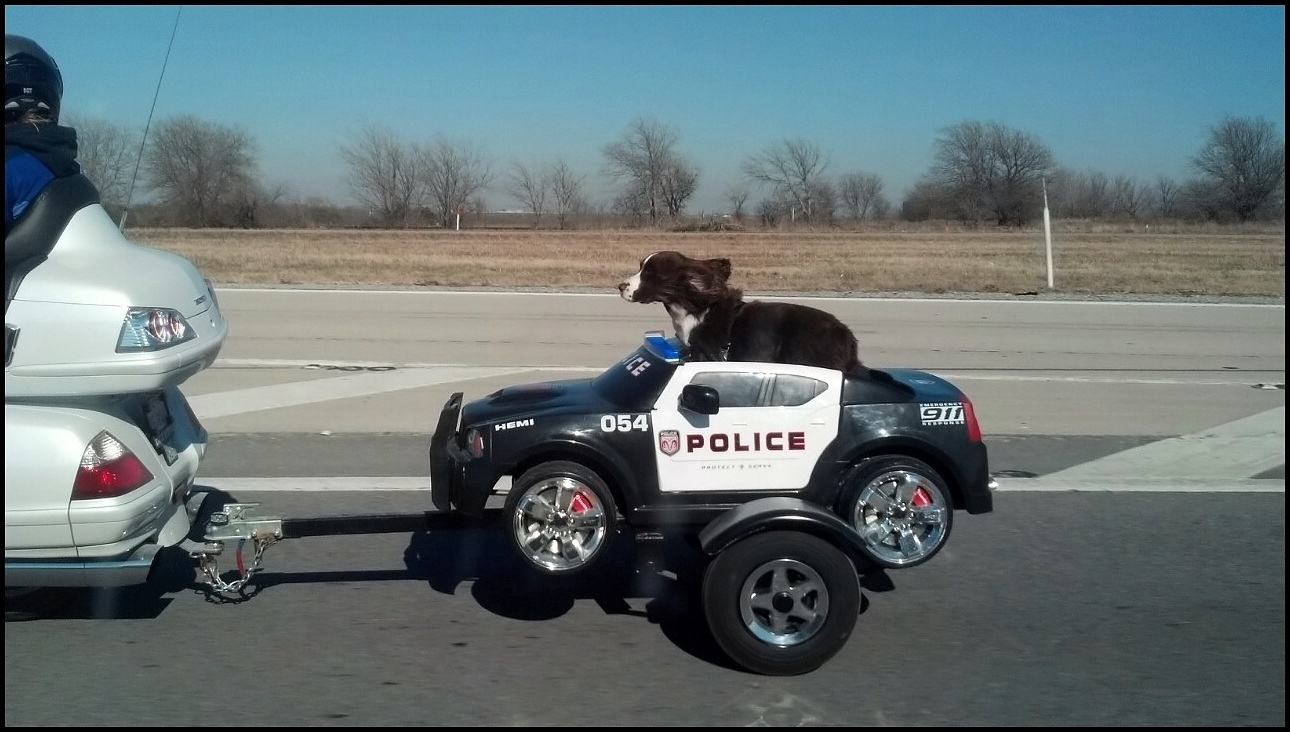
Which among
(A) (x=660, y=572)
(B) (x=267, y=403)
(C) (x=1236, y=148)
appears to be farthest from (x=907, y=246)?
(A) (x=660, y=572)

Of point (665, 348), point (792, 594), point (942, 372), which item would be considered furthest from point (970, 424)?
point (942, 372)

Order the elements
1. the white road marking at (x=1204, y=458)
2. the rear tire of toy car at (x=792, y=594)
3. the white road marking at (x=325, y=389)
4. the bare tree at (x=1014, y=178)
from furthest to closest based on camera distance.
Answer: the bare tree at (x=1014, y=178) < the white road marking at (x=325, y=389) < the white road marking at (x=1204, y=458) < the rear tire of toy car at (x=792, y=594)

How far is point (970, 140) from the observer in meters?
67.3

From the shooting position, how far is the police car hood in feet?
17.5

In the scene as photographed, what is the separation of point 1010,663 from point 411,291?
52.2ft

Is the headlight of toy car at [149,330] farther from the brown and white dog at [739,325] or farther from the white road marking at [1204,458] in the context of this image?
the white road marking at [1204,458]

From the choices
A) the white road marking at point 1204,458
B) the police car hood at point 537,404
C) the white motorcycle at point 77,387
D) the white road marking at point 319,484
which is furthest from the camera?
the white road marking at point 1204,458

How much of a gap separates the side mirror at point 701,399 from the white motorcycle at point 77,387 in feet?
7.12

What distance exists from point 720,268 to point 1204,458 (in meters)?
4.86

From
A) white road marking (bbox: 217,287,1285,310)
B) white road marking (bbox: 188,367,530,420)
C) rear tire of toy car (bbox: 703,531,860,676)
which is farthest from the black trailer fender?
white road marking (bbox: 217,287,1285,310)

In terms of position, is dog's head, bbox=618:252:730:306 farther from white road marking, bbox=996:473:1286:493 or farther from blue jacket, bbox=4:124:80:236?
blue jacket, bbox=4:124:80:236

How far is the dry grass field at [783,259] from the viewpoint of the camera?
76.5 feet

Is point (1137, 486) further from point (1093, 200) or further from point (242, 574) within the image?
point (1093, 200)

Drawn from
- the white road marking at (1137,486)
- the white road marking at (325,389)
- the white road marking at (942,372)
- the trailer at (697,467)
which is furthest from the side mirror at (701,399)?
the white road marking at (942,372)
